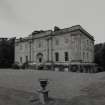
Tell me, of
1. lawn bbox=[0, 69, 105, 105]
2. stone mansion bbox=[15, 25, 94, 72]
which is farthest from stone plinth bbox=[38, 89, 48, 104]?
stone mansion bbox=[15, 25, 94, 72]

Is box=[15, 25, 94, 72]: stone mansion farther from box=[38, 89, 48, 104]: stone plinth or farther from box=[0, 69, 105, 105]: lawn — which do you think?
box=[38, 89, 48, 104]: stone plinth

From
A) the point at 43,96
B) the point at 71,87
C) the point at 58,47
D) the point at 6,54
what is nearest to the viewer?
the point at 43,96

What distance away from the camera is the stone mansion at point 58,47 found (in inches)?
1189

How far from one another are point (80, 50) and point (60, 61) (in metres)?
5.51

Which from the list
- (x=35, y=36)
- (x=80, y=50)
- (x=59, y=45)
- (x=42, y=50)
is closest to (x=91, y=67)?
(x=80, y=50)

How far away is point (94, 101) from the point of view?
7.82 m

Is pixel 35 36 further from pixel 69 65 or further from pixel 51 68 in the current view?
pixel 69 65

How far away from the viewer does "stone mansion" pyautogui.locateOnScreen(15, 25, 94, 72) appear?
30.2 m

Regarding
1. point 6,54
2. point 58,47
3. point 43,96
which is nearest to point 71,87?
point 43,96

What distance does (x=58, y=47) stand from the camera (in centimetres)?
3306

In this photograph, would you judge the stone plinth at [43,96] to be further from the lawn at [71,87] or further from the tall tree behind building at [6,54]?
the tall tree behind building at [6,54]

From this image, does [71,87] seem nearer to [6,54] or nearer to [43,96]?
[43,96]

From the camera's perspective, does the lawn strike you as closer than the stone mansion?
Yes

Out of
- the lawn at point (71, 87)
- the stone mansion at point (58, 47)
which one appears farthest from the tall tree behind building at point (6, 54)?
the lawn at point (71, 87)
